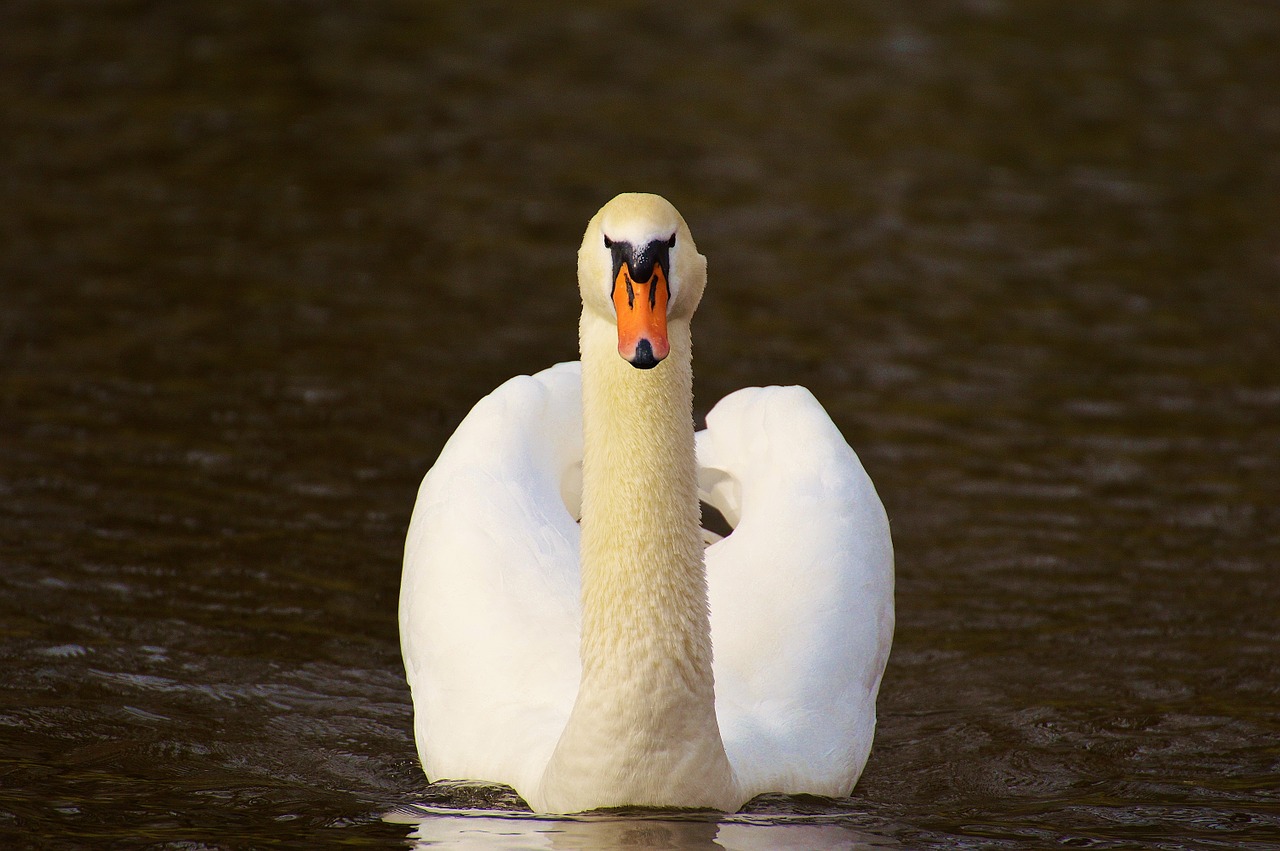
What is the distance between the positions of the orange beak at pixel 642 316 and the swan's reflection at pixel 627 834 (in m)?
Answer: 1.38

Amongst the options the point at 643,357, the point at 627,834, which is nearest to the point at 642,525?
the point at 643,357

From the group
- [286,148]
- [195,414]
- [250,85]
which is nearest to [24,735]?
[195,414]

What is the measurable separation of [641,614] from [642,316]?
3.10ft

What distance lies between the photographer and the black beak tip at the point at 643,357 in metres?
4.98

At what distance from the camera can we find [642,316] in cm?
506

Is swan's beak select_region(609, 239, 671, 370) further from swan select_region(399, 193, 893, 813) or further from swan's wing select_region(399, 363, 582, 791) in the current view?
swan's wing select_region(399, 363, 582, 791)

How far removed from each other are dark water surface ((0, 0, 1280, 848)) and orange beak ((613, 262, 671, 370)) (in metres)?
1.43

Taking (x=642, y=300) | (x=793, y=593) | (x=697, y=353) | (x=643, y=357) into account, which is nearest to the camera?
(x=643, y=357)

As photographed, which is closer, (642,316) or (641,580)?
(642,316)

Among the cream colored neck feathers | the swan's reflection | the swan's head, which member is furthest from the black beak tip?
the swan's reflection

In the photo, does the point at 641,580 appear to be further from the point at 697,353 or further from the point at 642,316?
the point at 697,353

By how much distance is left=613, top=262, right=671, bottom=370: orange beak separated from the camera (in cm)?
499

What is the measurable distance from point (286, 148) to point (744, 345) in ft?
17.1

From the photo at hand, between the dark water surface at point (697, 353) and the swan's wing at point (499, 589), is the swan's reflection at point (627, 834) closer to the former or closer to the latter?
the dark water surface at point (697, 353)
